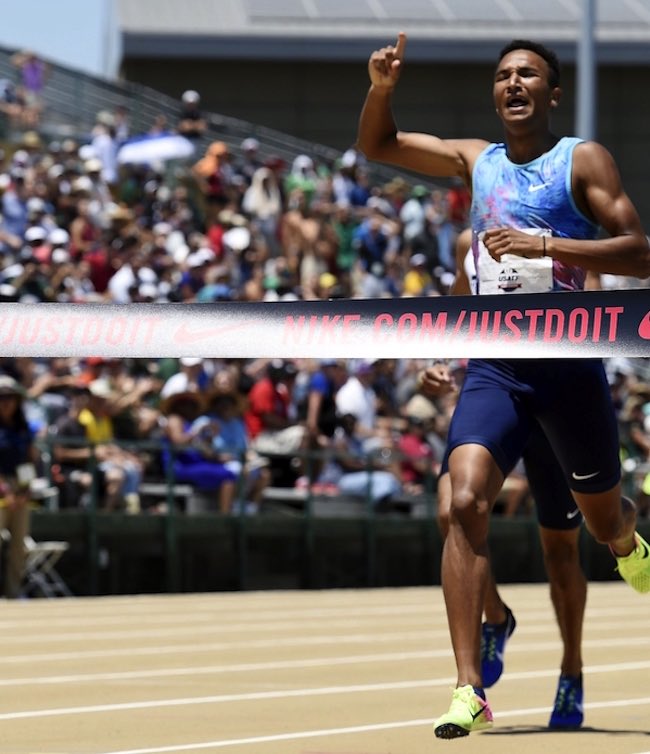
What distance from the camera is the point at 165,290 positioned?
20.7 metres

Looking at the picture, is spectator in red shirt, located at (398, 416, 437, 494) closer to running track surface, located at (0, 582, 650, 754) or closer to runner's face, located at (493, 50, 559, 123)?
running track surface, located at (0, 582, 650, 754)

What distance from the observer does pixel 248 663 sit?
11172mm

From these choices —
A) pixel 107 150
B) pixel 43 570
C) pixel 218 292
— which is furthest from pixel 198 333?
pixel 107 150

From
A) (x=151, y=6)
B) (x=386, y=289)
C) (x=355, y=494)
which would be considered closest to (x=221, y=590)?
(x=355, y=494)

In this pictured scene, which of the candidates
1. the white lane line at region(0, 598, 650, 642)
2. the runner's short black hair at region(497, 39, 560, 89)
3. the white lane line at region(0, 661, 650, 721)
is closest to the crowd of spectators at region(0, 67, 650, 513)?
the white lane line at region(0, 598, 650, 642)

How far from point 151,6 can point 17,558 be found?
29.3 metres

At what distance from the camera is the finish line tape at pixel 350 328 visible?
21.8 feet

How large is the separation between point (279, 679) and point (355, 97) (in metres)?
34.6

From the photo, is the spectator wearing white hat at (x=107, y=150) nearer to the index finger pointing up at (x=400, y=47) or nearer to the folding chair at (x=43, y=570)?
the folding chair at (x=43, y=570)

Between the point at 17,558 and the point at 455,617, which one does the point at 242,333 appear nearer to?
the point at 455,617

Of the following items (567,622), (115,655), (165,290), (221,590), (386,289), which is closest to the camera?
(567,622)

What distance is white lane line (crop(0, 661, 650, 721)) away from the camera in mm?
8375

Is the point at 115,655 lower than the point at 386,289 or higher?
lower

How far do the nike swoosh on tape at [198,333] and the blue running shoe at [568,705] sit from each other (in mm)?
1943
